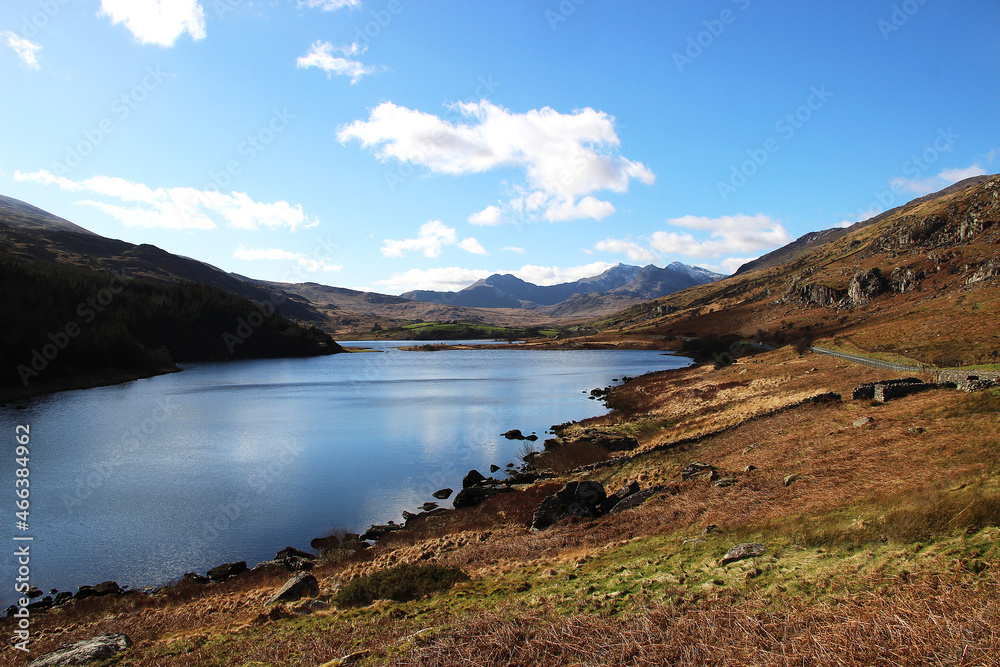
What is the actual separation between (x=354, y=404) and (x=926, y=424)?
66.4 metres

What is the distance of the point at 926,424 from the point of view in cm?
1959

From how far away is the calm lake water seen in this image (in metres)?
25.6

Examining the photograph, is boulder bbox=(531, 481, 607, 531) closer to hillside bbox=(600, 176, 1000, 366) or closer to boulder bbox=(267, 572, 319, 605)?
boulder bbox=(267, 572, 319, 605)

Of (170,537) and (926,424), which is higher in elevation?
(926,424)

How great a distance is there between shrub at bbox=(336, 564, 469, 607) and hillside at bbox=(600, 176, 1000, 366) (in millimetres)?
44908

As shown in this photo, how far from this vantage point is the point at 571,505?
75.4 ft

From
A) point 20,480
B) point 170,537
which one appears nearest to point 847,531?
point 170,537

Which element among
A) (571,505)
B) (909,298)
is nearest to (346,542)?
(571,505)

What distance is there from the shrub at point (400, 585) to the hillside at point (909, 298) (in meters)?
44.9

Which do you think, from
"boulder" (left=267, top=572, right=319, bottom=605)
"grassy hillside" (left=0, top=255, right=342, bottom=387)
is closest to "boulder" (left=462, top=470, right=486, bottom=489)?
"boulder" (left=267, top=572, right=319, bottom=605)

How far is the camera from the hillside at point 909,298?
2083 inches

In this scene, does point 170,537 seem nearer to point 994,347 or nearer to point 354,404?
point 354,404

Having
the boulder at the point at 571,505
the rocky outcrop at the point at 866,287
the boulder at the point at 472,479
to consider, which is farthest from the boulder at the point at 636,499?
the rocky outcrop at the point at 866,287

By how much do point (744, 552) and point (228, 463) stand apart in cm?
4109
